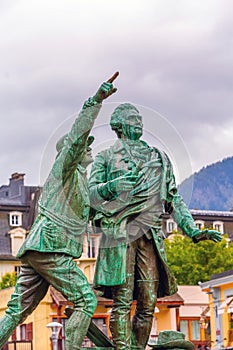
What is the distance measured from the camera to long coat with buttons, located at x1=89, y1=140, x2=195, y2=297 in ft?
43.4

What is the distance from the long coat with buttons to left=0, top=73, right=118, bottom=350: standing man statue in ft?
1.24

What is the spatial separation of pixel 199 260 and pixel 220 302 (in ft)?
24.3

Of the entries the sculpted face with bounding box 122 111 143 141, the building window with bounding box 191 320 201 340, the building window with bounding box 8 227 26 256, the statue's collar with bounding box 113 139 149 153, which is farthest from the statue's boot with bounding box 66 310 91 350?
the building window with bounding box 8 227 26 256

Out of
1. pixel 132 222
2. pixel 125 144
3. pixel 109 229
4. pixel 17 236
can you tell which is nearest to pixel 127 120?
pixel 125 144

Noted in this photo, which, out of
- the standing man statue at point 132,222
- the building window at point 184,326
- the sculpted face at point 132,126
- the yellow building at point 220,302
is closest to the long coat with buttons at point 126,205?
the standing man statue at point 132,222

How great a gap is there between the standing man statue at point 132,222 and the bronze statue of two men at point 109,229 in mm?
11

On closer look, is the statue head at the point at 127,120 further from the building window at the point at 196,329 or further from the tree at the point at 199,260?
the tree at the point at 199,260

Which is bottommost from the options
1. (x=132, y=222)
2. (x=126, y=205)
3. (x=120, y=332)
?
(x=120, y=332)

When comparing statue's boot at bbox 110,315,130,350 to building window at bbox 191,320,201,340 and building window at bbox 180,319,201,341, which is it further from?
building window at bbox 191,320,201,340

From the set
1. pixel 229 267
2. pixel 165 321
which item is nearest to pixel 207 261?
pixel 229 267

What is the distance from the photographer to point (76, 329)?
12.6m

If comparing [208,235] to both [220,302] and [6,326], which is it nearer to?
[6,326]

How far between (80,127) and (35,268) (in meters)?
1.63

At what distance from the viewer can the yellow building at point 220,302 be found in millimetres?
56562
